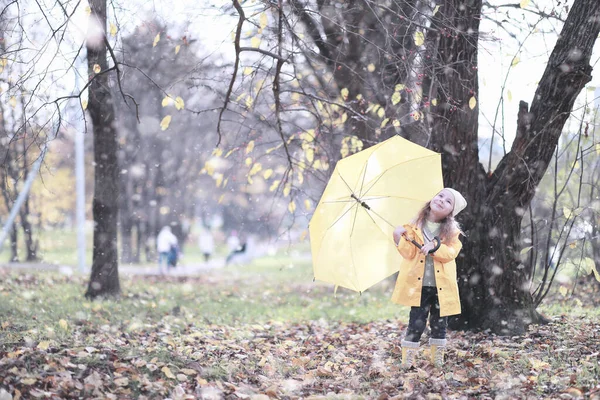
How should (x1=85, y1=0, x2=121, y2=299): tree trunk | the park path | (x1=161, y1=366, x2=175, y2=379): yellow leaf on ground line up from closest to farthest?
(x1=161, y1=366, x2=175, y2=379): yellow leaf on ground, (x1=85, y1=0, x2=121, y2=299): tree trunk, the park path

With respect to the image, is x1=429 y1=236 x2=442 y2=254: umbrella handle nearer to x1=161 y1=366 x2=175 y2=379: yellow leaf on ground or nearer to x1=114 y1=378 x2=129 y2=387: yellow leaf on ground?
x1=161 y1=366 x2=175 y2=379: yellow leaf on ground

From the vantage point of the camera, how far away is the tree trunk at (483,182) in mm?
6215

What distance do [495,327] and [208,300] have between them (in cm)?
684

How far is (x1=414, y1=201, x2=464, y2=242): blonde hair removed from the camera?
5.10 m

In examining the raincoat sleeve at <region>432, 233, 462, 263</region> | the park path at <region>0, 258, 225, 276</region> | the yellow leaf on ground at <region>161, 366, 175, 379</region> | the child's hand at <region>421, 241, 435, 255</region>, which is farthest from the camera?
the park path at <region>0, 258, 225, 276</region>

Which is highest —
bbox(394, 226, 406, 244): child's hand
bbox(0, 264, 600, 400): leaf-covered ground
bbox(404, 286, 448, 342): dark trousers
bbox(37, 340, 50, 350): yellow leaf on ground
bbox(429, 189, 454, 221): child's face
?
bbox(429, 189, 454, 221): child's face

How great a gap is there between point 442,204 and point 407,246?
0.48 m

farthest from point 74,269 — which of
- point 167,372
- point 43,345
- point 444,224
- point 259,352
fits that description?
point 444,224

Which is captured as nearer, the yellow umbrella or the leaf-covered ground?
the leaf-covered ground

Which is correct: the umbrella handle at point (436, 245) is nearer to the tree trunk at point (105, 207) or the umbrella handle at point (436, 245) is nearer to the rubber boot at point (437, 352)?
the rubber boot at point (437, 352)

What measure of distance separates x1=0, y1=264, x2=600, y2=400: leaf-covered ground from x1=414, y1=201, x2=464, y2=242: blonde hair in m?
1.15

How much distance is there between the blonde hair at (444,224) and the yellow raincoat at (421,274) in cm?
4

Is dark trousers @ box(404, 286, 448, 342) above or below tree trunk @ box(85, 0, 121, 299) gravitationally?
below

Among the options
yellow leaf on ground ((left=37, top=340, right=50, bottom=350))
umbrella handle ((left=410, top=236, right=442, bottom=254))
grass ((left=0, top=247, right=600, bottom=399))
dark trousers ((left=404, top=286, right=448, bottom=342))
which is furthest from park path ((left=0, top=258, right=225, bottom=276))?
umbrella handle ((left=410, top=236, right=442, bottom=254))
